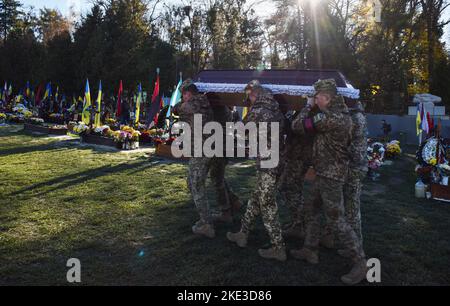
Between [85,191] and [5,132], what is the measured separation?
12.7m

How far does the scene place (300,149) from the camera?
4734mm

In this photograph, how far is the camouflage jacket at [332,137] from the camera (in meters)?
3.90

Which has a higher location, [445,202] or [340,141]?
[340,141]

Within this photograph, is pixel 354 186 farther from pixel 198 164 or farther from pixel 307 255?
pixel 198 164

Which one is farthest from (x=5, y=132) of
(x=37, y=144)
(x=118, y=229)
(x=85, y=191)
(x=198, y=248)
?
(x=198, y=248)

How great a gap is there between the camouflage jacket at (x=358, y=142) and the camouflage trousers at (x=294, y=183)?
692 mm

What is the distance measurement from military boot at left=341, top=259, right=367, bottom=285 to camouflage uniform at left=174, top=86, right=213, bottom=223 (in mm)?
2029

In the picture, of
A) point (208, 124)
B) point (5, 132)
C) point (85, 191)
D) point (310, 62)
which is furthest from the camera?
point (310, 62)

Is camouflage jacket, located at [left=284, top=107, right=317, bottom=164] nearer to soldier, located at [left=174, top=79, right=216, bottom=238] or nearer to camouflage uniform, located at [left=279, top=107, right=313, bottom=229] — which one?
camouflage uniform, located at [left=279, top=107, right=313, bottom=229]

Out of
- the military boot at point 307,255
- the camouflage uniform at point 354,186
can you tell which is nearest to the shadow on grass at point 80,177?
the military boot at point 307,255

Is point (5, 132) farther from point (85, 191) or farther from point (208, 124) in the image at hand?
point (208, 124)

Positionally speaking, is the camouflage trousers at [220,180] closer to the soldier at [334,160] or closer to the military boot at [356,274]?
the soldier at [334,160]

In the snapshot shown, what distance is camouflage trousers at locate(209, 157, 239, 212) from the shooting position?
5.71 metres

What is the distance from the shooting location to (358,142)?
439 centimetres
